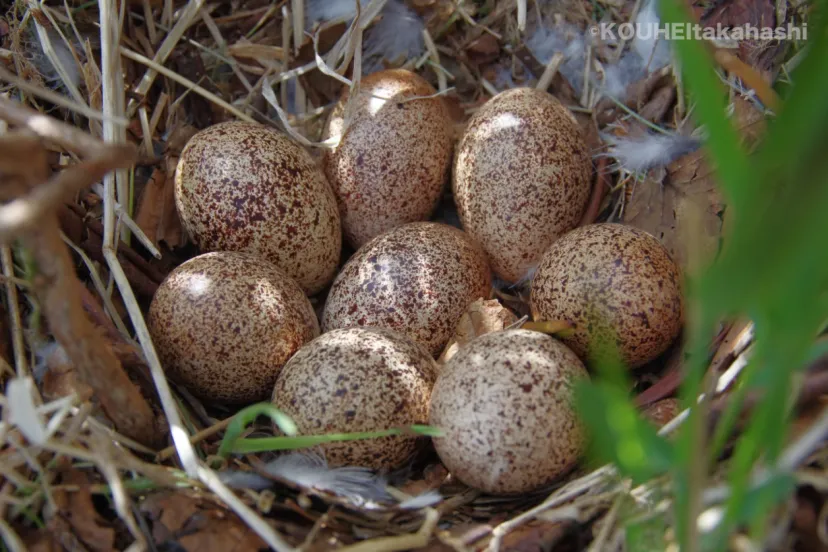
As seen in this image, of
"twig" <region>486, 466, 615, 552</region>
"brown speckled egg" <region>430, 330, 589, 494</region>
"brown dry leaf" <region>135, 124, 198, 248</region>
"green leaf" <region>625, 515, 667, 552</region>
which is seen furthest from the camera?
"brown dry leaf" <region>135, 124, 198, 248</region>

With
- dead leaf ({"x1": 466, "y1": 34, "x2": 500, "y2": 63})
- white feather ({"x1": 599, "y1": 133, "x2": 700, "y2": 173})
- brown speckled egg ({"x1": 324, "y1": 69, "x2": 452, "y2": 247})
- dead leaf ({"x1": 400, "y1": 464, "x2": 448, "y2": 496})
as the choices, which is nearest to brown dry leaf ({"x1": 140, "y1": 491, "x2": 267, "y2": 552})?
dead leaf ({"x1": 400, "y1": 464, "x2": 448, "y2": 496})

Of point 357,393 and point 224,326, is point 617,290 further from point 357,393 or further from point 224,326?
point 224,326

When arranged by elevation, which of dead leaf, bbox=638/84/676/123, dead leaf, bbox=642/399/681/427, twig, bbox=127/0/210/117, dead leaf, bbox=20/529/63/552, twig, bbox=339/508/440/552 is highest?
twig, bbox=127/0/210/117

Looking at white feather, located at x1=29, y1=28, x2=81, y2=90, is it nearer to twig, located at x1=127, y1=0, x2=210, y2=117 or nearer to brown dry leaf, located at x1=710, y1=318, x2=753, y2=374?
twig, located at x1=127, y1=0, x2=210, y2=117

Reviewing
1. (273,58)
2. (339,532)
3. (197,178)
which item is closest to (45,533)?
(339,532)

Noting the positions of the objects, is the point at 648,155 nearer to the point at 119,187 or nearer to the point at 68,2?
the point at 119,187
